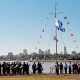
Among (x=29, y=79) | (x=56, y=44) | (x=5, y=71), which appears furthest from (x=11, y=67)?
(x=29, y=79)

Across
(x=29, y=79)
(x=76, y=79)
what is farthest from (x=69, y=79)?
(x=29, y=79)

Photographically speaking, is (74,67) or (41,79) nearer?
(41,79)

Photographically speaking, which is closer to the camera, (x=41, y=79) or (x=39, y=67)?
(x=41, y=79)

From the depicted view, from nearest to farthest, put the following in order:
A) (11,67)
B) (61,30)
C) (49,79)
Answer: (49,79)
(61,30)
(11,67)

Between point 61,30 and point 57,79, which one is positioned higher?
point 61,30

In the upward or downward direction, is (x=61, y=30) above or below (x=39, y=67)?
above

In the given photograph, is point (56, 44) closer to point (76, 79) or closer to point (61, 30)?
point (61, 30)

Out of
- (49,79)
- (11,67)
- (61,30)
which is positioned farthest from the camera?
(11,67)

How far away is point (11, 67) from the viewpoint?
5459cm

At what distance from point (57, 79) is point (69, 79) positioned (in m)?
1.31

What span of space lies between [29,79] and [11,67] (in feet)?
41.9

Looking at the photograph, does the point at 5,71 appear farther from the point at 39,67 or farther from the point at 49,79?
the point at 49,79

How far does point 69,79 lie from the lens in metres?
42.1

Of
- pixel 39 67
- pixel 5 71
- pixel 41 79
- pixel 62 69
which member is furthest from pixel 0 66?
pixel 41 79
